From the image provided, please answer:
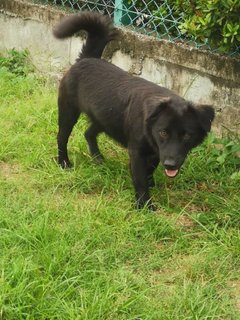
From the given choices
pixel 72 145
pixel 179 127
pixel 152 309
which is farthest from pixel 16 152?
pixel 152 309

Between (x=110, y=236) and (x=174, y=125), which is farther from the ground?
(x=174, y=125)

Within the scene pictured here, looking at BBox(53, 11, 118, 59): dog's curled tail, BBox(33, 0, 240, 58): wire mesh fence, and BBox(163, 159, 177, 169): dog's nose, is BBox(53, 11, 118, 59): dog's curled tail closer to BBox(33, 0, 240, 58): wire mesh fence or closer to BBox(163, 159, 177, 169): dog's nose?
BBox(33, 0, 240, 58): wire mesh fence

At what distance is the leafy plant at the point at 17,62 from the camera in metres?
6.65

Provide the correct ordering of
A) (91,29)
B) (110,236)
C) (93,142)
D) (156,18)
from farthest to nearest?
(156,18) → (93,142) → (91,29) → (110,236)

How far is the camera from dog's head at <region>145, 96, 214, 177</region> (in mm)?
3514

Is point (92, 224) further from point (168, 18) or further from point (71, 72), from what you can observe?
point (168, 18)

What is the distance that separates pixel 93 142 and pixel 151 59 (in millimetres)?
1135

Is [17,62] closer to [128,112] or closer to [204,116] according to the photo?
[128,112]

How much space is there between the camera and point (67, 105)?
14.9ft

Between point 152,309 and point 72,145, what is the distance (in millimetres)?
2502

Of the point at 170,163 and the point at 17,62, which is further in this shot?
the point at 17,62

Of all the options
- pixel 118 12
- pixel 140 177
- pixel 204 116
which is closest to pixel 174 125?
pixel 204 116

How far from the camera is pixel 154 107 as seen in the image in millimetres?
3551

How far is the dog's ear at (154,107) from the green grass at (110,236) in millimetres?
673
